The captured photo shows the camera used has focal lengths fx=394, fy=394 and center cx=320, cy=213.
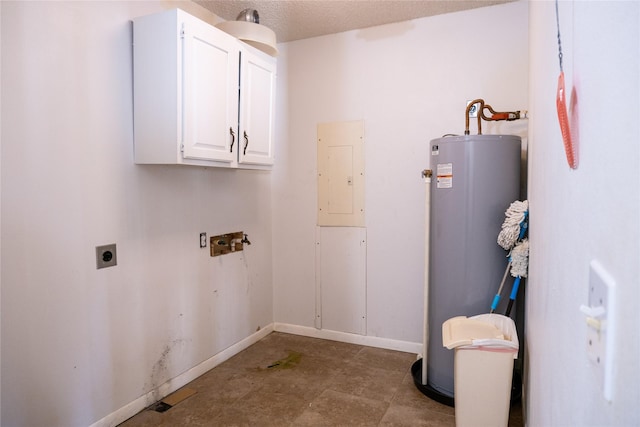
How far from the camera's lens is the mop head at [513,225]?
2186 millimetres

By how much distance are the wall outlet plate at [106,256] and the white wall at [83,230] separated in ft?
0.11

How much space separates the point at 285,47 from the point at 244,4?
0.76 m

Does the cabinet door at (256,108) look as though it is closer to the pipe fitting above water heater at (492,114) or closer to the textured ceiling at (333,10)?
the textured ceiling at (333,10)

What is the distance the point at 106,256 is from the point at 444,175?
2.02 metres

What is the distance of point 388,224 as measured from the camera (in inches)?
128

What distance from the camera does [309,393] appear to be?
8.46 ft

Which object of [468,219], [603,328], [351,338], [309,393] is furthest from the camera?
[351,338]

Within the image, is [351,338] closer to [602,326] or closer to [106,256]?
[106,256]

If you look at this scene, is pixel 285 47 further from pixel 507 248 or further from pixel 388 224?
pixel 507 248

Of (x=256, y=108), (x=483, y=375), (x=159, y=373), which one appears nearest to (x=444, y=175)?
(x=483, y=375)

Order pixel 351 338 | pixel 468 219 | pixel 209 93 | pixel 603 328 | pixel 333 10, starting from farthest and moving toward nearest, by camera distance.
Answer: pixel 351 338, pixel 333 10, pixel 468 219, pixel 209 93, pixel 603 328

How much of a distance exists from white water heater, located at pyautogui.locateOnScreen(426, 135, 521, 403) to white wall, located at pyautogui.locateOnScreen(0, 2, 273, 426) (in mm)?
1656

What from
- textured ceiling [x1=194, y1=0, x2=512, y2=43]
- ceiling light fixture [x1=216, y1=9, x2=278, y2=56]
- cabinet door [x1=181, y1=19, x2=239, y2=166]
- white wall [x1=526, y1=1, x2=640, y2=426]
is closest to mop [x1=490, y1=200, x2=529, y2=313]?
white wall [x1=526, y1=1, x2=640, y2=426]

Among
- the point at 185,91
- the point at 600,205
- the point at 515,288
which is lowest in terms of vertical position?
the point at 515,288
